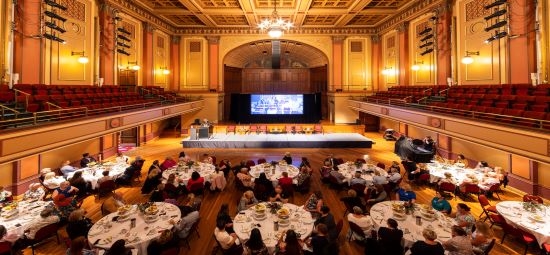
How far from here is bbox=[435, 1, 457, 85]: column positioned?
14117mm

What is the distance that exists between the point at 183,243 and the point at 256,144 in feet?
33.7

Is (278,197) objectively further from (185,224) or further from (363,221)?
(185,224)

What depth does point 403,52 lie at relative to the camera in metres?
18.1

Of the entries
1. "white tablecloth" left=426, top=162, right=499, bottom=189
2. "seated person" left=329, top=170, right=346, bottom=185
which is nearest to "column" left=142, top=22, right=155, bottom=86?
"seated person" left=329, top=170, right=346, bottom=185

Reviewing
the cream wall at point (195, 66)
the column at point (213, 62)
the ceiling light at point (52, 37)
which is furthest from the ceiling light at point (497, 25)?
the cream wall at point (195, 66)

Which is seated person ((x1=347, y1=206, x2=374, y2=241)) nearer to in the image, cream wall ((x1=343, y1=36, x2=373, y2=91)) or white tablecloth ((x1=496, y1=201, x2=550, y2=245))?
white tablecloth ((x1=496, y1=201, x2=550, y2=245))

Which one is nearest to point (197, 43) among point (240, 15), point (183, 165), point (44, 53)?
point (240, 15)

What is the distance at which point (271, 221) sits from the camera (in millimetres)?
5652

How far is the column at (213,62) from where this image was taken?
21703mm

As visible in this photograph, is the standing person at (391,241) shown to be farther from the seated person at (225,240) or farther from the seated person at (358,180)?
the seated person at (358,180)

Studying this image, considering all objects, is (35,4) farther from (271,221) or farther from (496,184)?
(496,184)

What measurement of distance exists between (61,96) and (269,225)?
9000 mm

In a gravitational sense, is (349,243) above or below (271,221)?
below

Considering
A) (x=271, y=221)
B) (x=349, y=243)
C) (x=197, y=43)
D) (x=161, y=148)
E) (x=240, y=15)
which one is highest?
(x=240, y=15)
